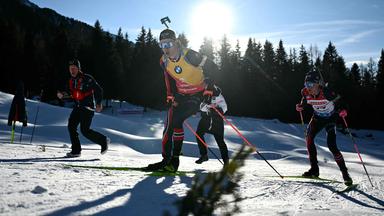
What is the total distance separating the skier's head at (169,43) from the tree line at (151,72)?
36520 millimetres

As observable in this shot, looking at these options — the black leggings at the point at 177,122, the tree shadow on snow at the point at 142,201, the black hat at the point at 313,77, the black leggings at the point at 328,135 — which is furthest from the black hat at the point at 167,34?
the black leggings at the point at 328,135

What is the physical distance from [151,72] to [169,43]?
125ft

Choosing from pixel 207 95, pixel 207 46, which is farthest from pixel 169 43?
pixel 207 46

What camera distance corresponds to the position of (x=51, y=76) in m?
43.1

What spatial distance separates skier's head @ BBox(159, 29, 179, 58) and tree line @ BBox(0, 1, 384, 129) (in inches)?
1438

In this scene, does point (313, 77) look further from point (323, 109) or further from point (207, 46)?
point (207, 46)

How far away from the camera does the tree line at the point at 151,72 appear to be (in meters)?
42.8

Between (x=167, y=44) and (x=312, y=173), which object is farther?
(x=312, y=173)

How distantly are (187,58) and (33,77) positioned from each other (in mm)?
41871

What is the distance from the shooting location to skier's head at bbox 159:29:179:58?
5.93 m

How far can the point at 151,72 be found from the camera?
43.7 metres

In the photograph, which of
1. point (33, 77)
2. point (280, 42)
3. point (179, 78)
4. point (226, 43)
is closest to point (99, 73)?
point (33, 77)

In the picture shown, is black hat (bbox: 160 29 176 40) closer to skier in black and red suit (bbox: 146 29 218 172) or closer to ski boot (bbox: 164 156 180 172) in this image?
skier in black and red suit (bbox: 146 29 218 172)

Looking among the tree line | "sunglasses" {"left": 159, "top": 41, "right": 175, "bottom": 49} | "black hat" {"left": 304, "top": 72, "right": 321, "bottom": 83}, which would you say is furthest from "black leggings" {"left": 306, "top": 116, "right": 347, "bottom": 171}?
the tree line
